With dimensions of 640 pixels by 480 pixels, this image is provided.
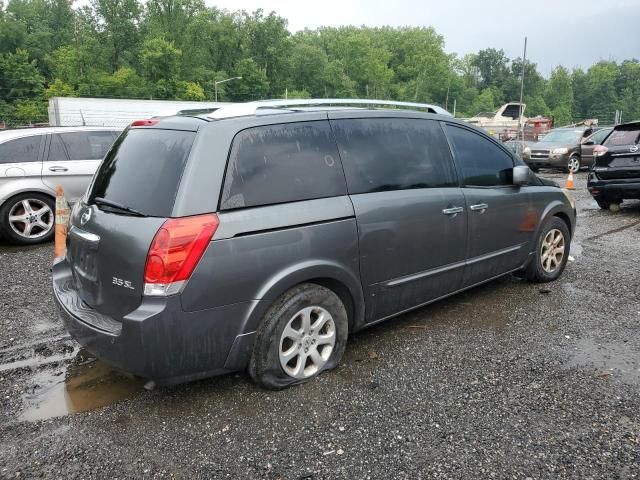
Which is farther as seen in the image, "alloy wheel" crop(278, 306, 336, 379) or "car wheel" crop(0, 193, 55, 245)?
"car wheel" crop(0, 193, 55, 245)

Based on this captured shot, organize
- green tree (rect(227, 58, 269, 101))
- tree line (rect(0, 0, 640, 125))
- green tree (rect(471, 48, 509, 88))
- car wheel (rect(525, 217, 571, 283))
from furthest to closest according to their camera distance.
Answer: green tree (rect(471, 48, 509, 88)), green tree (rect(227, 58, 269, 101)), tree line (rect(0, 0, 640, 125)), car wheel (rect(525, 217, 571, 283))

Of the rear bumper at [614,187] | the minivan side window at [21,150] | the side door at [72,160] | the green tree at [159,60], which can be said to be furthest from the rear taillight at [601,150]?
the green tree at [159,60]

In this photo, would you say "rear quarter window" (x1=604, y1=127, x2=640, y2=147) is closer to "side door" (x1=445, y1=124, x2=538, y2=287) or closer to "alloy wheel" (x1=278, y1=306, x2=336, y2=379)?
"side door" (x1=445, y1=124, x2=538, y2=287)

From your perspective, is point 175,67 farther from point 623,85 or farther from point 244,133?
point 623,85

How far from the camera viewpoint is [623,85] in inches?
4966

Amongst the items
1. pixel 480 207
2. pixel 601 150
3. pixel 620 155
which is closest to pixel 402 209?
A: pixel 480 207

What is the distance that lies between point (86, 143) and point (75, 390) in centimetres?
553

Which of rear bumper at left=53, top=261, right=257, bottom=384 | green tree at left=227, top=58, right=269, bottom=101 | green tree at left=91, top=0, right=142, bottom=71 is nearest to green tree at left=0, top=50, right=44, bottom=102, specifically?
green tree at left=91, top=0, right=142, bottom=71

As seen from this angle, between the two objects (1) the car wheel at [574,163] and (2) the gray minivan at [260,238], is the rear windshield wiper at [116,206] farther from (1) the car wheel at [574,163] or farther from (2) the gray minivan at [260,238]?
(1) the car wheel at [574,163]

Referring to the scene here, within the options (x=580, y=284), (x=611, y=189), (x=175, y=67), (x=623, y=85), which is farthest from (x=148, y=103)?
(x=623, y=85)

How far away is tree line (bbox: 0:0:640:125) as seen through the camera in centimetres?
6200

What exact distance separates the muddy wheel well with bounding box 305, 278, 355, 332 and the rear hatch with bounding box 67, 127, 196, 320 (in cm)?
103

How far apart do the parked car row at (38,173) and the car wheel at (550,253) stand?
6.27 m

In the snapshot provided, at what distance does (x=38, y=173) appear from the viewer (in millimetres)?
7383
